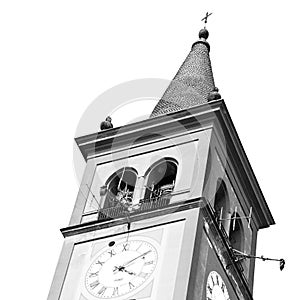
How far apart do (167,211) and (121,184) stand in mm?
3141

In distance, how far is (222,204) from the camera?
3266 cm

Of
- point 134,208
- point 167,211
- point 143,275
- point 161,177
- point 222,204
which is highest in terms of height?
point 161,177

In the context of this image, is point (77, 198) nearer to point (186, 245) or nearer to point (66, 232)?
point (66, 232)

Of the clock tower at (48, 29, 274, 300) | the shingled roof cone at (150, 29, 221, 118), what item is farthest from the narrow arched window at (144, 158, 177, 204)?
the shingled roof cone at (150, 29, 221, 118)

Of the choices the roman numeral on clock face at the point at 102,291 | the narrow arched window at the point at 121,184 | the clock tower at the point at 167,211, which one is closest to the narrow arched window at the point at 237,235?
the clock tower at the point at 167,211

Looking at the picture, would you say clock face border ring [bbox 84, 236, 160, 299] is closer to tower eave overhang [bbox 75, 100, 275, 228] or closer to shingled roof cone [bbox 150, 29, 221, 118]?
tower eave overhang [bbox 75, 100, 275, 228]

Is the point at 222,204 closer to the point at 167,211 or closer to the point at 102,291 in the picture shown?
the point at 167,211

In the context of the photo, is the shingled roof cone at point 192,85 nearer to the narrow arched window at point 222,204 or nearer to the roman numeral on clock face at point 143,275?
the narrow arched window at point 222,204

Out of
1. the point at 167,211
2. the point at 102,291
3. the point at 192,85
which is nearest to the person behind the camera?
the point at 102,291

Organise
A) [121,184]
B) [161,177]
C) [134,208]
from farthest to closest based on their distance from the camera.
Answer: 1. [121,184]
2. [161,177]
3. [134,208]

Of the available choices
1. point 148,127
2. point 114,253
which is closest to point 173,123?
point 148,127

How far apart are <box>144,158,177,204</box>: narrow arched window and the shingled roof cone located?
93.0 inches

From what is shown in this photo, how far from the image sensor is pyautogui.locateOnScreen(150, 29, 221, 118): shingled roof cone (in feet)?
115

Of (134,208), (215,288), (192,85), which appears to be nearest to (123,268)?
(134,208)
